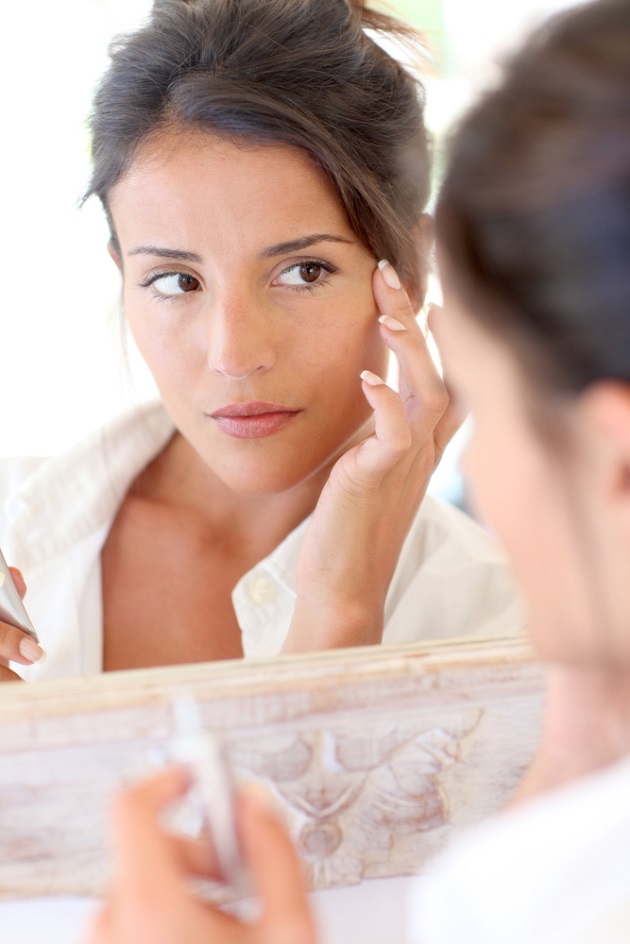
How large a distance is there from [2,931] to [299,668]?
19 centimetres

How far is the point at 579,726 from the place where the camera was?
15.4 inches

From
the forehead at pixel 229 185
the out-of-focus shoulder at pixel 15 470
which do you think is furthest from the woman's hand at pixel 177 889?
the out-of-focus shoulder at pixel 15 470

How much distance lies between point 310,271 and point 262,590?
0.69 ft

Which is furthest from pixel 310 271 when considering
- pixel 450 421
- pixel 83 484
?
pixel 83 484

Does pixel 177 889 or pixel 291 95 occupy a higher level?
pixel 291 95

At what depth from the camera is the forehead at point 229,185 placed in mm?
530

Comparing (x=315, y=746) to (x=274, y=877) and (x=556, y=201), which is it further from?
(x=556, y=201)

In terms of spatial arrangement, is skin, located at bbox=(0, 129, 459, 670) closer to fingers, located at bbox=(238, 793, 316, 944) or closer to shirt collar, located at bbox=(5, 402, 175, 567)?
shirt collar, located at bbox=(5, 402, 175, 567)

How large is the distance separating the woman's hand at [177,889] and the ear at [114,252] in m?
0.42

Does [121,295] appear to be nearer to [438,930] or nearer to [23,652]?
[23,652]

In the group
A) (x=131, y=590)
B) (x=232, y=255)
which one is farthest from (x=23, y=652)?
(x=232, y=255)

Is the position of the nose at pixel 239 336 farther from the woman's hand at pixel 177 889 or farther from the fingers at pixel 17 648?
the woman's hand at pixel 177 889

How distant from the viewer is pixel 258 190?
533 mm

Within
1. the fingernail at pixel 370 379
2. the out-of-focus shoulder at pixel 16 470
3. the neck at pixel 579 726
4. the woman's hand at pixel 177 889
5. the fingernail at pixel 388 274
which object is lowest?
the woman's hand at pixel 177 889
